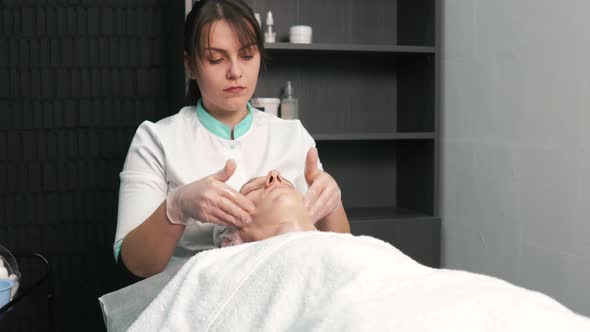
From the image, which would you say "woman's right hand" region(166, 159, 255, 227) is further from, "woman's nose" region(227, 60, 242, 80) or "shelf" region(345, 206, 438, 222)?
"shelf" region(345, 206, 438, 222)

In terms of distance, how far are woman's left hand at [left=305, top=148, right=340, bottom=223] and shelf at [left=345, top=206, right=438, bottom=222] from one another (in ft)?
3.42

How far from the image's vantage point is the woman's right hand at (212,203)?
1.29 metres

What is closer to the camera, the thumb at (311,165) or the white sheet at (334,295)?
the white sheet at (334,295)

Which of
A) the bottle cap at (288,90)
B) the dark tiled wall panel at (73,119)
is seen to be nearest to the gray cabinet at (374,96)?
the bottle cap at (288,90)

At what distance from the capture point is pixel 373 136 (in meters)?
2.58

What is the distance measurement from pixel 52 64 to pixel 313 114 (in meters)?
1.14

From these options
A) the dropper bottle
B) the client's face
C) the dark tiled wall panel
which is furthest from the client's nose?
the dark tiled wall panel

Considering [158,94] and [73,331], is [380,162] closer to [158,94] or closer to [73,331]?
[158,94]

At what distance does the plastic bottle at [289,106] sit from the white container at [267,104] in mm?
29

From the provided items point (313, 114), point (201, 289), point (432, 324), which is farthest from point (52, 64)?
point (432, 324)

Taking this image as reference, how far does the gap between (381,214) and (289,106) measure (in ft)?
2.04

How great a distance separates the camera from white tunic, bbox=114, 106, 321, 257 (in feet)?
4.94

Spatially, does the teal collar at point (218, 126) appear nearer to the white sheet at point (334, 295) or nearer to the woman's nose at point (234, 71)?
the woman's nose at point (234, 71)

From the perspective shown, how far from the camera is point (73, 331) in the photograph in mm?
2729
